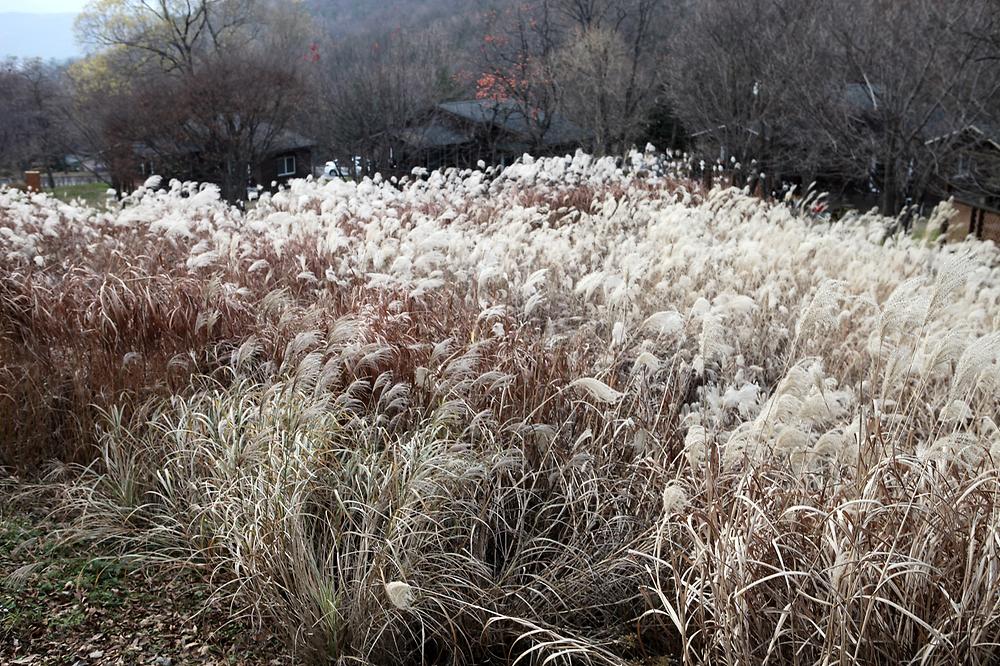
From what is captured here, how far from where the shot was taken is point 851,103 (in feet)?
61.2

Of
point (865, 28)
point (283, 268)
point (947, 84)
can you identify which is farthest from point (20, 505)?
point (865, 28)

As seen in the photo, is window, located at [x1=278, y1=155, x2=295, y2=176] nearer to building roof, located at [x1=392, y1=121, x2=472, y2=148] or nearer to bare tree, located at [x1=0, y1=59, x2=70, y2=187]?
bare tree, located at [x1=0, y1=59, x2=70, y2=187]

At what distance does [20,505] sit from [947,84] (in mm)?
16679

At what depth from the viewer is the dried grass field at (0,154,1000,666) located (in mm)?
2293

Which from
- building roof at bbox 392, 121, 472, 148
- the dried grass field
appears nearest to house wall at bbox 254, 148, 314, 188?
building roof at bbox 392, 121, 472, 148

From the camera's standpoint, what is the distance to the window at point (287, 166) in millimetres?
40644

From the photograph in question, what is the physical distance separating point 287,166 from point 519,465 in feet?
133

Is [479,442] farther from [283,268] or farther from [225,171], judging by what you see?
[225,171]

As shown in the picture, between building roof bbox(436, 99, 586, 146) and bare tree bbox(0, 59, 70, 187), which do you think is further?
bare tree bbox(0, 59, 70, 187)

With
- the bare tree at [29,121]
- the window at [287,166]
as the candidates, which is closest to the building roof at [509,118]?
the window at [287,166]

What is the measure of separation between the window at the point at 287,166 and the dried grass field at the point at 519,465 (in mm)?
36744

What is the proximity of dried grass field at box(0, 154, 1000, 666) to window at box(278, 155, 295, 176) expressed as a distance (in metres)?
36.7

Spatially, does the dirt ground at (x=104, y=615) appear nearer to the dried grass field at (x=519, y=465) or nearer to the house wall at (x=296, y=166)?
the dried grass field at (x=519, y=465)

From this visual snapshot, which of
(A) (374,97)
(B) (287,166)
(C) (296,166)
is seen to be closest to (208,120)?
(A) (374,97)
